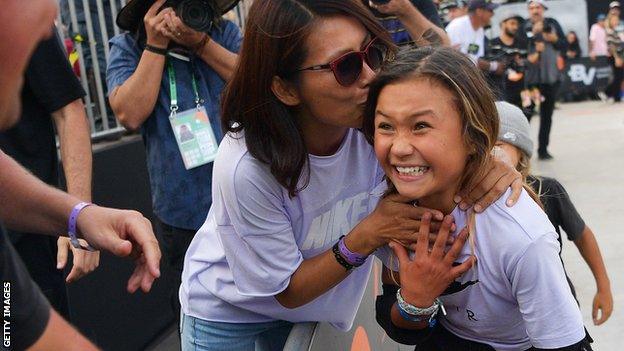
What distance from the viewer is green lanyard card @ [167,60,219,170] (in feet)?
10.2

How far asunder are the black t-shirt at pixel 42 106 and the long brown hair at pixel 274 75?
0.85 meters

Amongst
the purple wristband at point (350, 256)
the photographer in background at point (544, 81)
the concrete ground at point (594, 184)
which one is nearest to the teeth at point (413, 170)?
the purple wristband at point (350, 256)

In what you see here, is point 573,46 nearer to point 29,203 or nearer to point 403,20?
point 403,20

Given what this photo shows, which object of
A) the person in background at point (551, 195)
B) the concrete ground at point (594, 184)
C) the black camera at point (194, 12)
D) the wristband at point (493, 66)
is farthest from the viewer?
the wristband at point (493, 66)

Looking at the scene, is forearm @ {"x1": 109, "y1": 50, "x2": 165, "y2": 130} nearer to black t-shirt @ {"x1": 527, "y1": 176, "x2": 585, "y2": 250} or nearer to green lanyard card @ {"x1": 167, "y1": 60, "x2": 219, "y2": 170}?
green lanyard card @ {"x1": 167, "y1": 60, "x2": 219, "y2": 170}

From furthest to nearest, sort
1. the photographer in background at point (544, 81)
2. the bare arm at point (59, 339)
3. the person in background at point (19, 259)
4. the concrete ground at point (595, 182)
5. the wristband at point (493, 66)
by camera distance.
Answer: the photographer in background at point (544, 81) → the wristband at point (493, 66) → the concrete ground at point (595, 182) → the bare arm at point (59, 339) → the person in background at point (19, 259)

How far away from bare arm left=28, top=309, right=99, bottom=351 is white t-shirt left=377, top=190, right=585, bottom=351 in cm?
104

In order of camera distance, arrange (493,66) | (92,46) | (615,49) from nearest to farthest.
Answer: (92,46) < (493,66) < (615,49)

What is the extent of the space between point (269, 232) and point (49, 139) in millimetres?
1041

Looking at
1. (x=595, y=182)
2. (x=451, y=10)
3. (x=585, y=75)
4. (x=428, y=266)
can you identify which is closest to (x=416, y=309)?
(x=428, y=266)

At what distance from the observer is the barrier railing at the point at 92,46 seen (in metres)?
4.17

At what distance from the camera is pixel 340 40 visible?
6.73ft

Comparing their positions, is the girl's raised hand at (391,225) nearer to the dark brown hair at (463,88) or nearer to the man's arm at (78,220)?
the dark brown hair at (463,88)

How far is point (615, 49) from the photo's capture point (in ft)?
53.7
